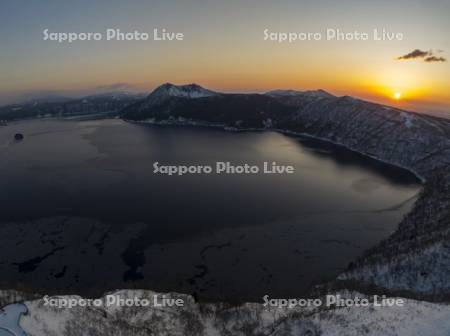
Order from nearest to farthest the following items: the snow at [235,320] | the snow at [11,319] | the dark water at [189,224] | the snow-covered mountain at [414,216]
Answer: the snow at [235,320] → the snow at [11,319] → the snow-covered mountain at [414,216] → the dark water at [189,224]

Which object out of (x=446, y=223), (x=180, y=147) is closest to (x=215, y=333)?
(x=446, y=223)

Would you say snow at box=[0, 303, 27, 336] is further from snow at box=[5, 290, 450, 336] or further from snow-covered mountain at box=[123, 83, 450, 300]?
snow-covered mountain at box=[123, 83, 450, 300]

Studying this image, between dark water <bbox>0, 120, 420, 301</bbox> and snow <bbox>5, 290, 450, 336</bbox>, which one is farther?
dark water <bbox>0, 120, 420, 301</bbox>

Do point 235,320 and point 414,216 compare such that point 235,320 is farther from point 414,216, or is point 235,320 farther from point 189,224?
point 414,216

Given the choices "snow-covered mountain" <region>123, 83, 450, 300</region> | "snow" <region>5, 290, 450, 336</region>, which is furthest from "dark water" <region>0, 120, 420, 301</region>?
"snow" <region>5, 290, 450, 336</region>

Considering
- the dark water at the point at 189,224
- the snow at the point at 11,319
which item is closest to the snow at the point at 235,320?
the snow at the point at 11,319

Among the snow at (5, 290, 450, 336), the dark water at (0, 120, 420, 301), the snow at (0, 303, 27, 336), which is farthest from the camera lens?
the dark water at (0, 120, 420, 301)

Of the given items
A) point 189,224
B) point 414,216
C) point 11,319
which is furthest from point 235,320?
point 414,216

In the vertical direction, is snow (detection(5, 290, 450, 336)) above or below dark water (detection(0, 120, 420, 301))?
below

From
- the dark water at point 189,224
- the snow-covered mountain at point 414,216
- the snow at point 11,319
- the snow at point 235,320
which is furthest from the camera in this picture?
the dark water at point 189,224

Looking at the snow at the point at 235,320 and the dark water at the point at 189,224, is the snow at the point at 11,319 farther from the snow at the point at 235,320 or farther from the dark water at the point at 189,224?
the dark water at the point at 189,224
